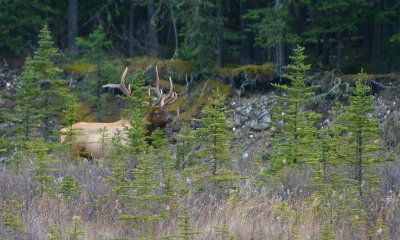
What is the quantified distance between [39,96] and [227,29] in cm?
793

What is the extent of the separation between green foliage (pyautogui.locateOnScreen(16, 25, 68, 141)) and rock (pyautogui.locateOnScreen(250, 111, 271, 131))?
5.08 m

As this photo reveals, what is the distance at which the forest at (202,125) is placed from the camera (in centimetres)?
919

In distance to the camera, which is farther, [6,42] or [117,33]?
[117,33]

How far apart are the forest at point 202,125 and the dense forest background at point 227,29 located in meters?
0.06

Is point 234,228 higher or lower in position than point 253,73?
higher

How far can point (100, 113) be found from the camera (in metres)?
23.1

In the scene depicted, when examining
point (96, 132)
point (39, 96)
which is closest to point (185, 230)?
point (96, 132)

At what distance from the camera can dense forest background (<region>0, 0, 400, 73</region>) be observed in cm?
2159

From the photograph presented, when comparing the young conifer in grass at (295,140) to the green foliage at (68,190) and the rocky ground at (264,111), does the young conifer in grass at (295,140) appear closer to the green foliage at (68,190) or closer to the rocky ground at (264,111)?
the green foliage at (68,190)

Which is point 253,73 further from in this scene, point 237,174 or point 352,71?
point 237,174

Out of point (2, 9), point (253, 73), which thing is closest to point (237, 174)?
point (253, 73)

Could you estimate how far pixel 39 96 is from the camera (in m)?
18.1

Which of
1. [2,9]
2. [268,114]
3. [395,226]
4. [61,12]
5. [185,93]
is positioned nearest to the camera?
[395,226]

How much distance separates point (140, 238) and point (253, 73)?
50.7 ft
